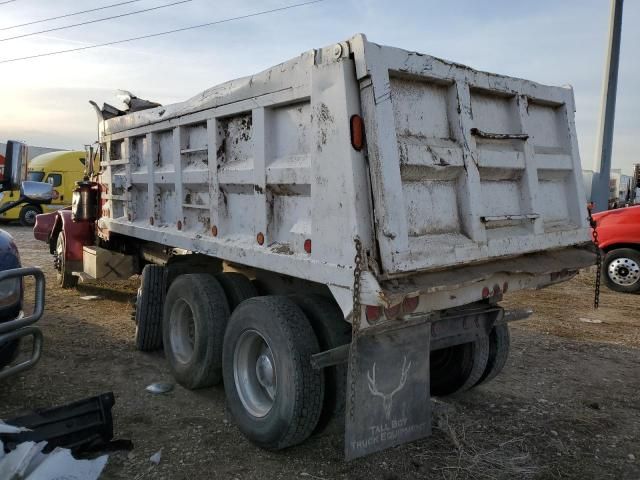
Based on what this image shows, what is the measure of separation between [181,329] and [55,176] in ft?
55.6

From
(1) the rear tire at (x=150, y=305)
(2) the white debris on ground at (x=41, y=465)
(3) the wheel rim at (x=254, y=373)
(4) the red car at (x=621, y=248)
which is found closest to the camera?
(2) the white debris on ground at (x=41, y=465)

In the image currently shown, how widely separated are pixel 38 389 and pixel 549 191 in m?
4.30

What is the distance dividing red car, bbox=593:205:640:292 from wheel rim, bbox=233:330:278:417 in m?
7.15

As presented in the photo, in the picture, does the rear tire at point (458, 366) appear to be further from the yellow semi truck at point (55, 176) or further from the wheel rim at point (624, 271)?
the yellow semi truck at point (55, 176)

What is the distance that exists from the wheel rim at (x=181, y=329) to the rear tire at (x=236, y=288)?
0.60 metres

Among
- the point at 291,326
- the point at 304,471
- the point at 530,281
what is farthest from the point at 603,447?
the point at 291,326

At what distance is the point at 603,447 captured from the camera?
3.51 metres

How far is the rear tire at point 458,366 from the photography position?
4016 mm

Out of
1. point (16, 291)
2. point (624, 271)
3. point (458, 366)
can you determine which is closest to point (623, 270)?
point (624, 271)

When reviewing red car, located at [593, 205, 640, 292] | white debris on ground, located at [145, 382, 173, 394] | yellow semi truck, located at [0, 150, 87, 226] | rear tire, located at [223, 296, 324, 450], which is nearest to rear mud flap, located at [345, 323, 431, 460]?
rear tire, located at [223, 296, 324, 450]

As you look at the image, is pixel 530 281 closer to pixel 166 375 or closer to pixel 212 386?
pixel 212 386

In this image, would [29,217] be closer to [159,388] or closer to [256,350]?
[159,388]

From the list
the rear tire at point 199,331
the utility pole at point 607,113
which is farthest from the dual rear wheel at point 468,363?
the utility pole at point 607,113

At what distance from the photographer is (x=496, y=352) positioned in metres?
4.18
